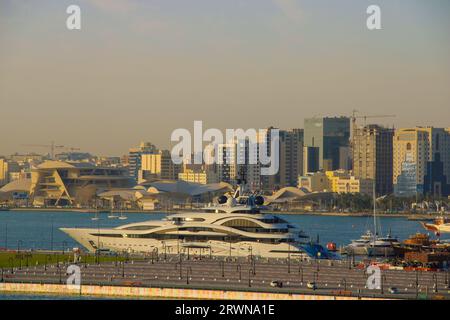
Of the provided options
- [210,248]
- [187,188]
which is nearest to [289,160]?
[187,188]

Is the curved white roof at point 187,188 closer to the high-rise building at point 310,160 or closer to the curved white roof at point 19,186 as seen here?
the curved white roof at point 19,186

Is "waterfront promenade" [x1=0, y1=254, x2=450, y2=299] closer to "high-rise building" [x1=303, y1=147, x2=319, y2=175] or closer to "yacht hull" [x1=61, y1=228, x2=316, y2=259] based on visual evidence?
"yacht hull" [x1=61, y1=228, x2=316, y2=259]

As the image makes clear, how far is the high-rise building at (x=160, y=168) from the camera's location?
15750 cm

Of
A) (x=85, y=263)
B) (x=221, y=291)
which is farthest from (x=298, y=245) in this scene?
(x=221, y=291)

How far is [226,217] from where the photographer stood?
164 feet

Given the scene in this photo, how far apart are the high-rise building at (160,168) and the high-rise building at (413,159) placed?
83.9ft

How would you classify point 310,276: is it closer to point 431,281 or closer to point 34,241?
point 431,281

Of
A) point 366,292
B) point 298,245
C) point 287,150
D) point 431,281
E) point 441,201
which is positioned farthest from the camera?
point 287,150

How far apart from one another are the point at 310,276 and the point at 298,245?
10.2 metres

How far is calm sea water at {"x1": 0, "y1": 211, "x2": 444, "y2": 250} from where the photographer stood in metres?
66.1

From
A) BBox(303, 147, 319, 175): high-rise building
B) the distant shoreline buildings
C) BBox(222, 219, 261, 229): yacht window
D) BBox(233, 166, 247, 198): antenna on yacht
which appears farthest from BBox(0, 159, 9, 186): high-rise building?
BBox(222, 219, 261, 229): yacht window

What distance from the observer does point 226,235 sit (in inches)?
1960

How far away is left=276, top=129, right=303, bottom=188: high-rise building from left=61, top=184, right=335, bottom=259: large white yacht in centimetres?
10254
